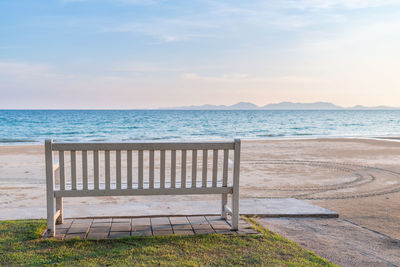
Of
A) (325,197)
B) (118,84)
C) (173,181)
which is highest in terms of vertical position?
(118,84)

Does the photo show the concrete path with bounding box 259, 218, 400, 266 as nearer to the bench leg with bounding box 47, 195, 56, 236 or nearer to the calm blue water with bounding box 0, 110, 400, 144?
the bench leg with bounding box 47, 195, 56, 236

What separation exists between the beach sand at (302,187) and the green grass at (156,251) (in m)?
1.14

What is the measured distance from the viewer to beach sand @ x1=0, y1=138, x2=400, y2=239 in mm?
5137

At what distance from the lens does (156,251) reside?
341 cm

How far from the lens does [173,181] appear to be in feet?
12.9

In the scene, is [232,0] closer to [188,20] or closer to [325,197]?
[188,20]

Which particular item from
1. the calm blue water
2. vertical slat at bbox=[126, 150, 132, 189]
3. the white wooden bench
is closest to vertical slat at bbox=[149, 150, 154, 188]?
the white wooden bench

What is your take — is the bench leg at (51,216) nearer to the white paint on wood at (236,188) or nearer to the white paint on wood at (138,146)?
the white paint on wood at (138,146)

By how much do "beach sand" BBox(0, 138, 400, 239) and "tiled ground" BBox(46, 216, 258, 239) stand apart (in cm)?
52

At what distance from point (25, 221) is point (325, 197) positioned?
500 centimetres

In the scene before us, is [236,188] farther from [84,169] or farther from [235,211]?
[84,169]

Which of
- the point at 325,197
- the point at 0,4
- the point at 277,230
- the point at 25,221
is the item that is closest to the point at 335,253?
the point at 277,230

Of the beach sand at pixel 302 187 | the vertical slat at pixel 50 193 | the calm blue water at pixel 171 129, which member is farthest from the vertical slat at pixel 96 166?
the calm blue water at pixel 171 129

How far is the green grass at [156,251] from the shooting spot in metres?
3.18
